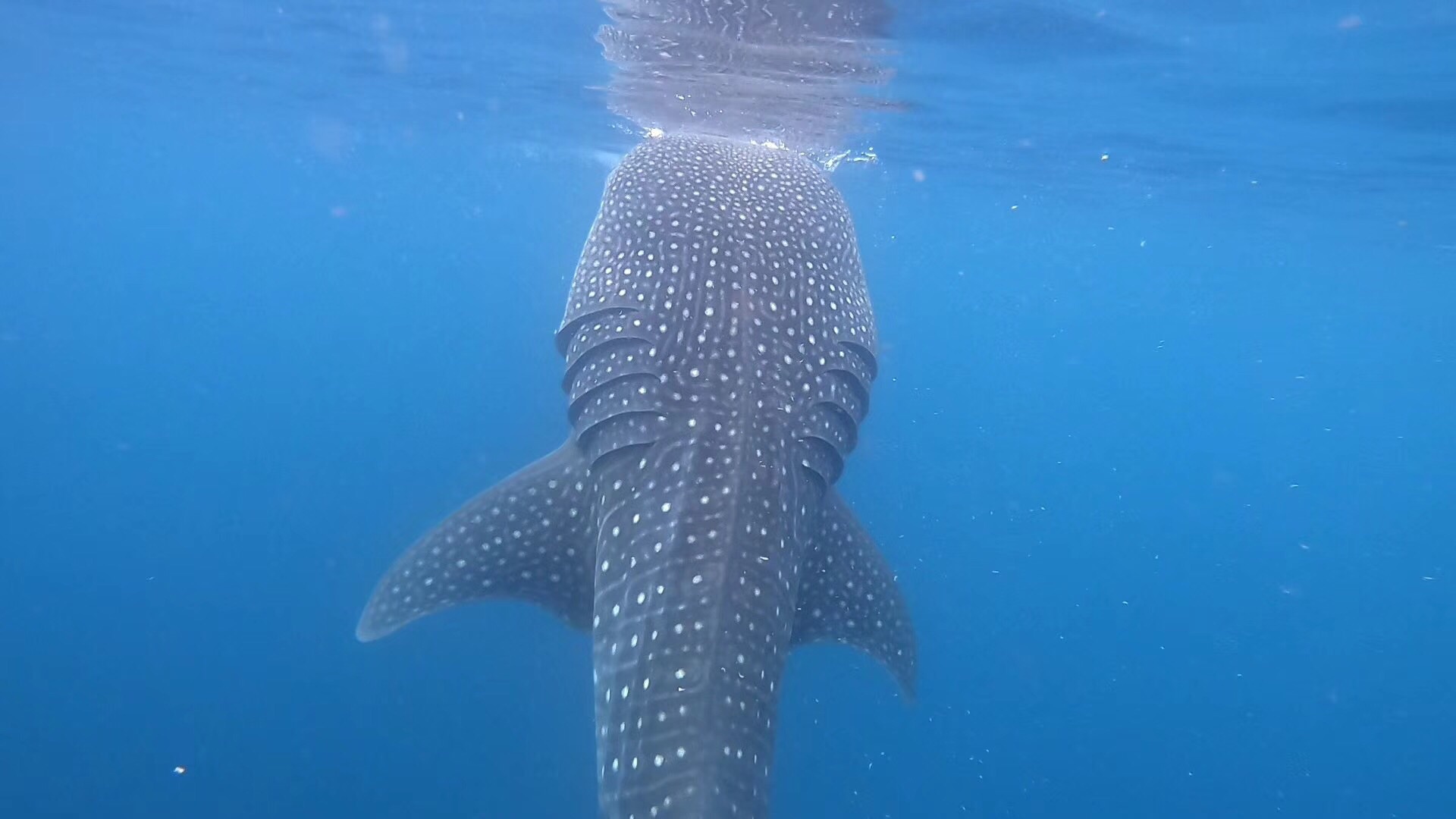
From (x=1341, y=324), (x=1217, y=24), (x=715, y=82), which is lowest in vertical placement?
(x=1341, y=324)

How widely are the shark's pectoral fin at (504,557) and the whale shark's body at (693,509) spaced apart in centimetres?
1

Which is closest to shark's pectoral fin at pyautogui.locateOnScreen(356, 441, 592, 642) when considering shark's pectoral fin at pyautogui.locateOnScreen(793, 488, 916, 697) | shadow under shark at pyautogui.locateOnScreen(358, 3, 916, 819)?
shadow under shark at pyautogui.locateOnScreen(358, 3, 916, 819)

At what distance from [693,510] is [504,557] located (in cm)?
120

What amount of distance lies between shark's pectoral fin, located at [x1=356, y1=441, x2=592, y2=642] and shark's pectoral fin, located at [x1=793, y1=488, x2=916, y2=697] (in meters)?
1.16

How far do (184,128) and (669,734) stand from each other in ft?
115

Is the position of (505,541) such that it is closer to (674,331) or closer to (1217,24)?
(674,331)

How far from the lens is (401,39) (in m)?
14.1

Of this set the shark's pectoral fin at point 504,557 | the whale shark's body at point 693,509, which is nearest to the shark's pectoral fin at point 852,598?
the whale shark's body at point 693,509

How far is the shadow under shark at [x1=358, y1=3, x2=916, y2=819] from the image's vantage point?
362cm

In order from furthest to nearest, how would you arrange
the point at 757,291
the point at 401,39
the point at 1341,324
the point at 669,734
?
1. the point at 1341,324
2. the point at 401,39
3. the point at 757,291
4. the point at 669,734

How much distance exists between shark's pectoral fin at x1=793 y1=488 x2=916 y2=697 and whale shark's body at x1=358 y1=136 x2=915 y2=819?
0.01 m

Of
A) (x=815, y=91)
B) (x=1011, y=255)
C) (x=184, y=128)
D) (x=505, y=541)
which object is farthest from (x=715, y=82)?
(x=1011, y=255)

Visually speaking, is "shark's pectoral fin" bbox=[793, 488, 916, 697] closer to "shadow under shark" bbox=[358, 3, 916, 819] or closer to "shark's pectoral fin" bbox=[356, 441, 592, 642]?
"shadow under shark" bbox=[358, 3, 916, 819]

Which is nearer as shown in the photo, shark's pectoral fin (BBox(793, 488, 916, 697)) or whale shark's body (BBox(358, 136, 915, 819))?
whale shark's body (BBox(358, 136, 915, 819))
